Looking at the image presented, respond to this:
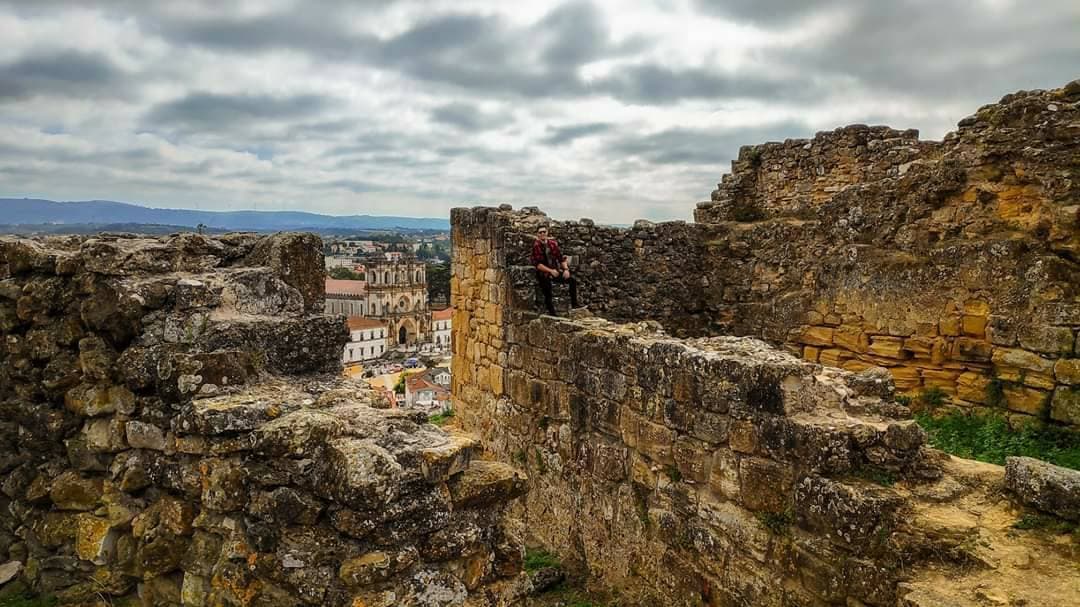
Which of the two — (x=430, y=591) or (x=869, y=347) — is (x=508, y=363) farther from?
(x=430, y=591)

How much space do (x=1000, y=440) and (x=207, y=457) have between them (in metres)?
6.31

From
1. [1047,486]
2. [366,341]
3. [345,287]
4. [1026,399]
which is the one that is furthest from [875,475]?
[345,287]

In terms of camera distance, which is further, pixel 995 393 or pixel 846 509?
pixel 995 393

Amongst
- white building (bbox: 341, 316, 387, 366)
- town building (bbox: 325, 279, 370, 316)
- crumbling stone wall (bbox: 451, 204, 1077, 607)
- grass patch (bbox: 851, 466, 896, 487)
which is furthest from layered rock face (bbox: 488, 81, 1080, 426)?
town building (bbox: 325, 279, 370, 316)

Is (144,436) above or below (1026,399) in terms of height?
above

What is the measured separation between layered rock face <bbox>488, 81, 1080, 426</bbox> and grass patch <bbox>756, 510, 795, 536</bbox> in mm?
3193

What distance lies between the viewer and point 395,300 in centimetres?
9962

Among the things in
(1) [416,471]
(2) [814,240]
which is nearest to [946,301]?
(2) [814,240]

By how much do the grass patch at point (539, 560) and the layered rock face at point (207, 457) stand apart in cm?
378

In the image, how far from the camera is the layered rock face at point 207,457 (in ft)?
9.66

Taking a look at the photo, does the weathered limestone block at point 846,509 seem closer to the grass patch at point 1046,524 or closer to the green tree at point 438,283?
the grass patch at point 1046,524

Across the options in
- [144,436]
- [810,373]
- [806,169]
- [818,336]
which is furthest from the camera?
[806,169]

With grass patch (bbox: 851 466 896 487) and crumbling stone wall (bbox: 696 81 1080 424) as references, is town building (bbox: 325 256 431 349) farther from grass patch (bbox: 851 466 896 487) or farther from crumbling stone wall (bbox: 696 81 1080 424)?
grass patch (bbox: 851 466 896 487)

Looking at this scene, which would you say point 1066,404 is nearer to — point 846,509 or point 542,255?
point 846,509
